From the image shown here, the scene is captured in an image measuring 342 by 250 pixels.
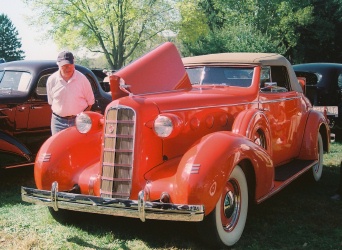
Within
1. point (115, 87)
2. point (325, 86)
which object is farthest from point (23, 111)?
point (325, 86)

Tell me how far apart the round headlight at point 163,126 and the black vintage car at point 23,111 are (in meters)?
2.90

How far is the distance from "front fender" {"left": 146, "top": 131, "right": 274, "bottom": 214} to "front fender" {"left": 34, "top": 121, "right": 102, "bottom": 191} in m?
0.77

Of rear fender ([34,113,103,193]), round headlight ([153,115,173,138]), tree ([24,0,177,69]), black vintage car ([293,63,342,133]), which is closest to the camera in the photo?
round headlight ([153,115,173,138])

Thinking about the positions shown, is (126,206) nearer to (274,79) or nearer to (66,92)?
(66,92)

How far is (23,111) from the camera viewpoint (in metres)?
6.05

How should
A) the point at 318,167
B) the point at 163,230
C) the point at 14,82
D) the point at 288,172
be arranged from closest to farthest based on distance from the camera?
the point at 163,230, the point at 288,172, the point at 318,167, the point at 14,82

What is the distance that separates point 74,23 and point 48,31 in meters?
2.02

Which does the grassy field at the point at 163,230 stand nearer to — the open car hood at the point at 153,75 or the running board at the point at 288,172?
the running board at the point at 288,172

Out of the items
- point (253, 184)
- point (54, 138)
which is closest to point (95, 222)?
point (54, 138)

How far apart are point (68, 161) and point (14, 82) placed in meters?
2.93

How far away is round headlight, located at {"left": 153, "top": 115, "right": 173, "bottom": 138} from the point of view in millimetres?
3566

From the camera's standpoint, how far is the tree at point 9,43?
46.7 m

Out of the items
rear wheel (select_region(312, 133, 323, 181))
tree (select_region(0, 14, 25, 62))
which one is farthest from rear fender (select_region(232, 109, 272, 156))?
tree (select_region(0, 14, 25, 62))

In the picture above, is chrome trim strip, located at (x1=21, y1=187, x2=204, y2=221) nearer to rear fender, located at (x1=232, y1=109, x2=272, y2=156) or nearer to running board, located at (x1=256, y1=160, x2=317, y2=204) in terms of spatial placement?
running board, located at (x1=256, y1=160, x2=317, y2=204)
